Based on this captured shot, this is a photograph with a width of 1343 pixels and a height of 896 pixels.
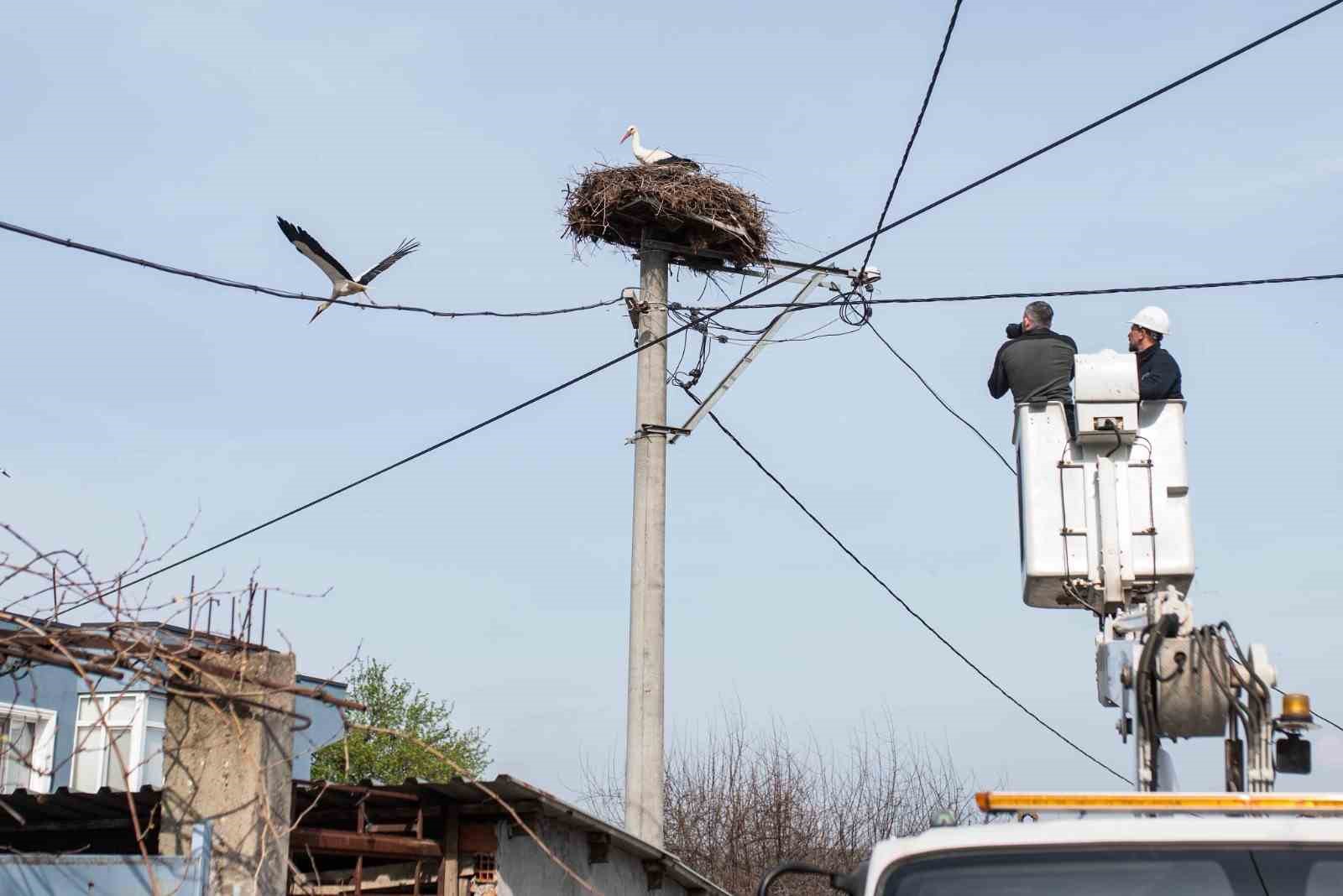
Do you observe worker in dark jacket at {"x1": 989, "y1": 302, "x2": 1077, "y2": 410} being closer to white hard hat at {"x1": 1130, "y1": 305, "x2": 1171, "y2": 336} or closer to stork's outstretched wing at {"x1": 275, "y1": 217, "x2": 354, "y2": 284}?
white hard hat at {"x1": 1130, "y1": 305, "x2": 1171, "y2": 336}

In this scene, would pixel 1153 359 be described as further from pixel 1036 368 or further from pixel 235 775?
pixel 235 775

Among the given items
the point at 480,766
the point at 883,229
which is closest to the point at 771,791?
the point at 480,766

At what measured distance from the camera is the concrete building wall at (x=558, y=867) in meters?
9.56

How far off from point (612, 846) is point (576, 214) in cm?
511

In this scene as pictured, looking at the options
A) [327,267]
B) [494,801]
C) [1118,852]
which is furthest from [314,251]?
[1118,852]

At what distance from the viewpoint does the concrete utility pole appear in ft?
33.3

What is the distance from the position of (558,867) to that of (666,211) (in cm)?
503

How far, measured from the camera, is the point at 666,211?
12.2 m

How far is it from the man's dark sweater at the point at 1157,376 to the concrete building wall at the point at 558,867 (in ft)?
15.8

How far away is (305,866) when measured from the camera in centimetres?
860

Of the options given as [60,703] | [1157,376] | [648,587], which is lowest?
[60,703]

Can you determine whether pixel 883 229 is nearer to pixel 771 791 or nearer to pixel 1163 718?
pixel 1163 718

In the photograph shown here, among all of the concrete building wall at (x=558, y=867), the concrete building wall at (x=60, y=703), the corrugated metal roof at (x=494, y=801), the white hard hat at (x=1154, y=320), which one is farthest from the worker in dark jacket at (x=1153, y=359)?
the concrete building wall at (x=60, y=703)

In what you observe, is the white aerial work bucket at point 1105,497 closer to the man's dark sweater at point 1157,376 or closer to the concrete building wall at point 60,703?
the man's dark sweater at point 1157,376
